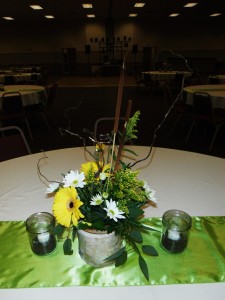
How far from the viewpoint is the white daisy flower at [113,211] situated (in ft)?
1.89

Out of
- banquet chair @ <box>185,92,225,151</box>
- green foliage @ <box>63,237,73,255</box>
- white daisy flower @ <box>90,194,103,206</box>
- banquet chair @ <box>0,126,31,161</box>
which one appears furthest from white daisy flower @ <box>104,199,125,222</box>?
banquet chair @ <box>185,92,225,151</box>

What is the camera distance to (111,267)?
72cm

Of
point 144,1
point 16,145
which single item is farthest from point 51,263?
point 144,1

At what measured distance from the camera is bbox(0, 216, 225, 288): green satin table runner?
2.25 ft

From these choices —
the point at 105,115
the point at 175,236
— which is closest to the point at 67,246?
the point at 175,236

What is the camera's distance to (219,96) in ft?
11.9

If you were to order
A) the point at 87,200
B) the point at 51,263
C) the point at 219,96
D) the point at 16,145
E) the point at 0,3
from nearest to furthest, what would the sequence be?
1. the point at 87,200
2. the point at 51,263
3. the point at 16,145
4. the point at 219,96
5. the point at 0,3

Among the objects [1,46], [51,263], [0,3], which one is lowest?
[1,46]

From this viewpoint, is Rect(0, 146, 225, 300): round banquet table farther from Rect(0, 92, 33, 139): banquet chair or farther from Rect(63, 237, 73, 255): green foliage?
Rect(0, 92, 33, 139): banquet chair

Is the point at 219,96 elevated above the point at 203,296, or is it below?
below

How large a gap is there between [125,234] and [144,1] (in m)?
10.1

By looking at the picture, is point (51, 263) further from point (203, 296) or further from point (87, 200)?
point (203, 296)

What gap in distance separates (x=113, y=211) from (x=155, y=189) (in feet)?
1.94

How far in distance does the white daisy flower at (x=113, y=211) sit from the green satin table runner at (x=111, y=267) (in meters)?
0.22
